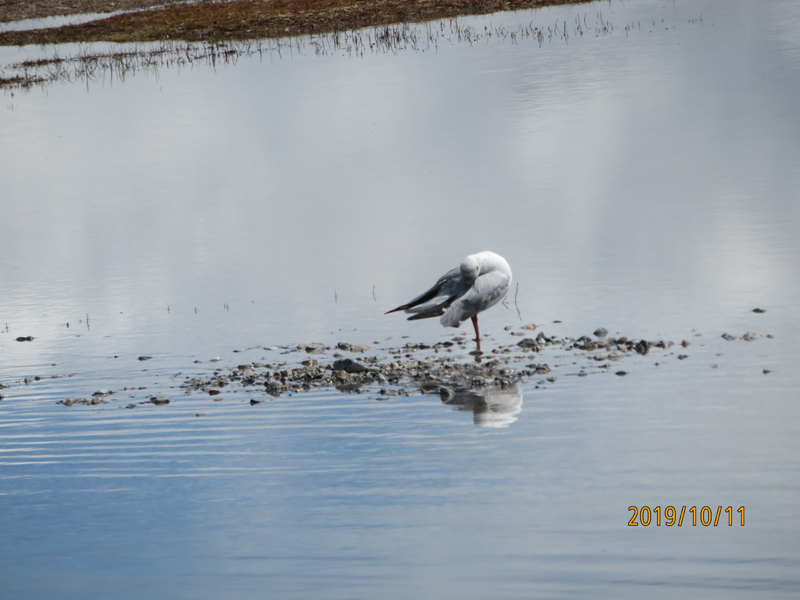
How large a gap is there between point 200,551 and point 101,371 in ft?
13.5

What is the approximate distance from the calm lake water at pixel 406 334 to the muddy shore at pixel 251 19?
20564mm

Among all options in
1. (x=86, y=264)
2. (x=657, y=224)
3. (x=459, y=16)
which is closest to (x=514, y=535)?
(x=657, y=224)

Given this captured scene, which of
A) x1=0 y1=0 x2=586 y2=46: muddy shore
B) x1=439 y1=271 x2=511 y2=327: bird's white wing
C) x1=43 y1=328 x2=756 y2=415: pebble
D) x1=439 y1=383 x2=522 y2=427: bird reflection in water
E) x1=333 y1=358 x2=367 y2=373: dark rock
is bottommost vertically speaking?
x1=439 y1=383 x2=522 y2=427: bird reflection in water

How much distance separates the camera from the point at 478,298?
8.83 meters

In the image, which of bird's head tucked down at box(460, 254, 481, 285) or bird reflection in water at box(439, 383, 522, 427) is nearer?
bird reflection in water at box(439, 383, 522, 427)

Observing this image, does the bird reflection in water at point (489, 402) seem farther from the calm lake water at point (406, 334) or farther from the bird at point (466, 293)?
the bird at point (466, 293)

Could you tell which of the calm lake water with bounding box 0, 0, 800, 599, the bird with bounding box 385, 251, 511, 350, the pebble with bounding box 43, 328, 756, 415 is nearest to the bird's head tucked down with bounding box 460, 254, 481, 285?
the bird with bounding box 385, 251, 511, 350

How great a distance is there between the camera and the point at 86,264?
12719mm

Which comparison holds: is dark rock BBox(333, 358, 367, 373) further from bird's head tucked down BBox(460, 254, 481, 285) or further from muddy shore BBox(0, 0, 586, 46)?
muddy shore BBox(0, 0, 586, 46)

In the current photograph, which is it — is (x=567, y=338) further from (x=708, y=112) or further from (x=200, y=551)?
(x=708, y=112)

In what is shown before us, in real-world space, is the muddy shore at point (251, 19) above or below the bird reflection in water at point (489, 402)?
above

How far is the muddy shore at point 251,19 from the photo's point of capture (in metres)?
41.7

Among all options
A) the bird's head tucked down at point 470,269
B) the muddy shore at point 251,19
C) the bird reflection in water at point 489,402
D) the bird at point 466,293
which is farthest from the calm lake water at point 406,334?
the muddy shore at point 251,19

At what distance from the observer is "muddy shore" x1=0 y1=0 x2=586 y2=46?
137 ft
